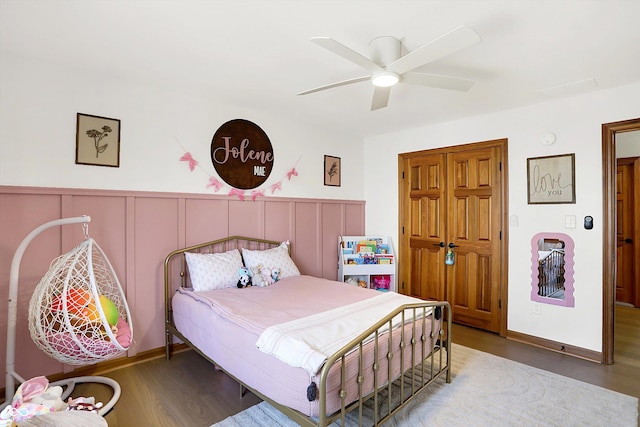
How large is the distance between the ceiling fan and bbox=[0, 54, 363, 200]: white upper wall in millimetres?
1707

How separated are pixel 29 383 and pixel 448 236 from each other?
12.8 feet

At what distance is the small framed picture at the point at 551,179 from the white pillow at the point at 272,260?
2.56 meters

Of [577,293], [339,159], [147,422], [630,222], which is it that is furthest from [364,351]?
[630,222]

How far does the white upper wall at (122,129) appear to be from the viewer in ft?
8.05

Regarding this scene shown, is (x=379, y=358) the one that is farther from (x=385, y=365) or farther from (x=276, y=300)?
(x=276, y=300)

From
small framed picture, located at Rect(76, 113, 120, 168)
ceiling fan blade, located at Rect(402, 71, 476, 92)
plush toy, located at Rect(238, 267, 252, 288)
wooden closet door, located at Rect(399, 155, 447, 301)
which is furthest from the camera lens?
wooden closet door, located at Rect(399, 155, 447, 301)

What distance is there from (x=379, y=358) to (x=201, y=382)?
149 centimetres

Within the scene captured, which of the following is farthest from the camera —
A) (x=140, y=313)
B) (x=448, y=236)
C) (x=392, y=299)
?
(x=448, y=236)

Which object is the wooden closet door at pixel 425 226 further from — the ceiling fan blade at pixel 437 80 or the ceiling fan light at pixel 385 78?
the ceiling fan light at pixel 385 78

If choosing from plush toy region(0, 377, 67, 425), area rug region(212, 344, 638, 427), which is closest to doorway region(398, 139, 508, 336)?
area rug region(212, 344, 638, 427)

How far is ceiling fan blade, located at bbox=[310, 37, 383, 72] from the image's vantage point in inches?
67.9

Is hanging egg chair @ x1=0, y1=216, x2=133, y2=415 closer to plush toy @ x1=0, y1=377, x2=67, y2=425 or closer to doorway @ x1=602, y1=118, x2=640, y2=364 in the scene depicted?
plush toy @ x1=0, y1=377, x2=67, y2=425

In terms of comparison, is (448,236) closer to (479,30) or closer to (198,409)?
Result: (479,30)

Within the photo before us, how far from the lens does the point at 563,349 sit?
129 inches
